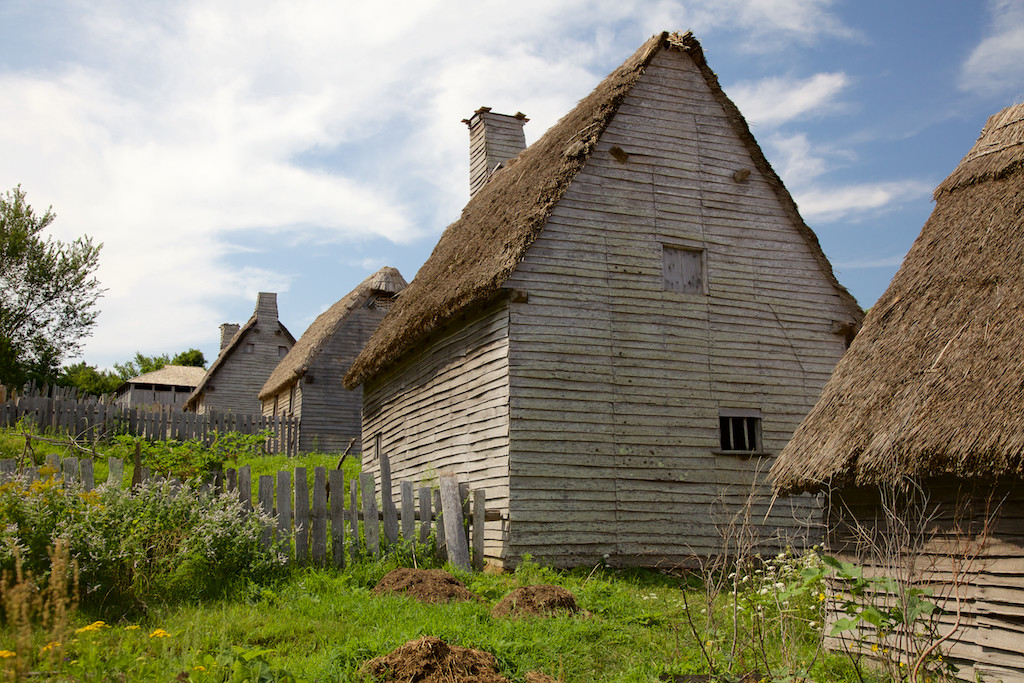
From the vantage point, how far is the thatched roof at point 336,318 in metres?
25.0

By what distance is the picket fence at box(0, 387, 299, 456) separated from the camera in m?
18.4

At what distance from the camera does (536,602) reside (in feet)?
22.7

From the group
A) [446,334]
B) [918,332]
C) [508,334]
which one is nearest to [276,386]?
[446,334]

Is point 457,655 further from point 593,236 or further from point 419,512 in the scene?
point 593,236

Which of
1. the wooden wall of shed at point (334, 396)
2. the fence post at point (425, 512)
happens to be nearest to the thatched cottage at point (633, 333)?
the fence post at point (425, 512)

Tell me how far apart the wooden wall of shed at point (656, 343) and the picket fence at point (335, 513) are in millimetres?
1009

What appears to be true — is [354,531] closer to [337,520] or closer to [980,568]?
[337,520]

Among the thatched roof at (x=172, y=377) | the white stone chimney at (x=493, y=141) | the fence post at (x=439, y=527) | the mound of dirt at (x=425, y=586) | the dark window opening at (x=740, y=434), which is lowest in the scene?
the mound of dirt at (x=425, y=586)

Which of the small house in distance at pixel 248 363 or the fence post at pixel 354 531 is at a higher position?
the small house in distance at pixel 248 363

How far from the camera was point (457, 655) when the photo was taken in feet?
17.4

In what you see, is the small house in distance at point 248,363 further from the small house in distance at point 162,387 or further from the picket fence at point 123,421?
the small house in distance at point 162,387

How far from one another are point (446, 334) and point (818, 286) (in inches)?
237

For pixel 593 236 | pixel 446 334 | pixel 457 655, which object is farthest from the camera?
pixel 446 334

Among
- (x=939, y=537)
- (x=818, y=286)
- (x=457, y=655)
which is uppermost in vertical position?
(x=818, y=286)
